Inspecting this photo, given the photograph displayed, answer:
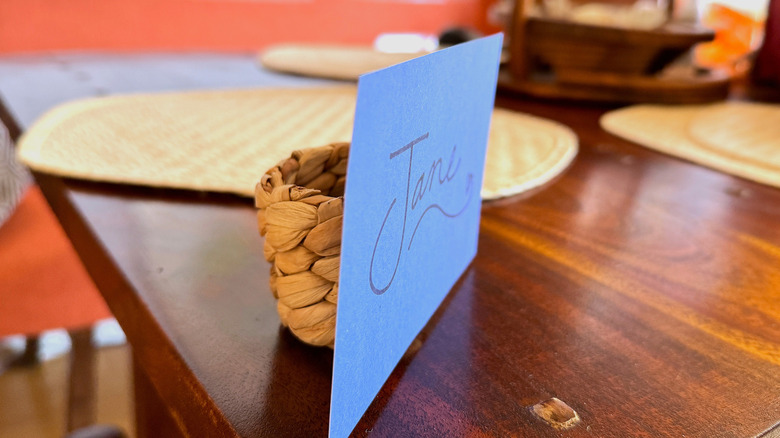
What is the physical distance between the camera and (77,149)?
0.59m

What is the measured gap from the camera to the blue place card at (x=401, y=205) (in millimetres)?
221

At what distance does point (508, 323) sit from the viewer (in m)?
0.35

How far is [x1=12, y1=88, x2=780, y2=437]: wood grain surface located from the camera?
28 cm

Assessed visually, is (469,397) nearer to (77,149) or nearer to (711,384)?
(711,384)

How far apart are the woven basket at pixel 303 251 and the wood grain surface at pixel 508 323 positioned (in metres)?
0.02

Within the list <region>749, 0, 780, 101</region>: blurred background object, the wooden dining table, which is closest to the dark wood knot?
the wooden dining table

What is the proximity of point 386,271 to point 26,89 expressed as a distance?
78 cm

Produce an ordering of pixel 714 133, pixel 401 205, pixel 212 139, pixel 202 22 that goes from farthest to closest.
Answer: pixel 202 22
pixel 714 133
pixel 212 139
pixel 401 205

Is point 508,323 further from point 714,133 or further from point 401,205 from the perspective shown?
point 714,133

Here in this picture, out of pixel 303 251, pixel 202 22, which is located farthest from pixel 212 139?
pixel 202 22

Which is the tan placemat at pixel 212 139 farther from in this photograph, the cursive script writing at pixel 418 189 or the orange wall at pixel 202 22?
the orange wall at pixel 202 22

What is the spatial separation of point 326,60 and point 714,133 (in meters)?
0.70

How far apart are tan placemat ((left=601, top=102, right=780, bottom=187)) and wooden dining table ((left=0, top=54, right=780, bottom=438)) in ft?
0.28

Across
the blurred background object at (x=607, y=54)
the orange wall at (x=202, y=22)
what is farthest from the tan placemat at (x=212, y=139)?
the orange wall at (x=202, y=22)
